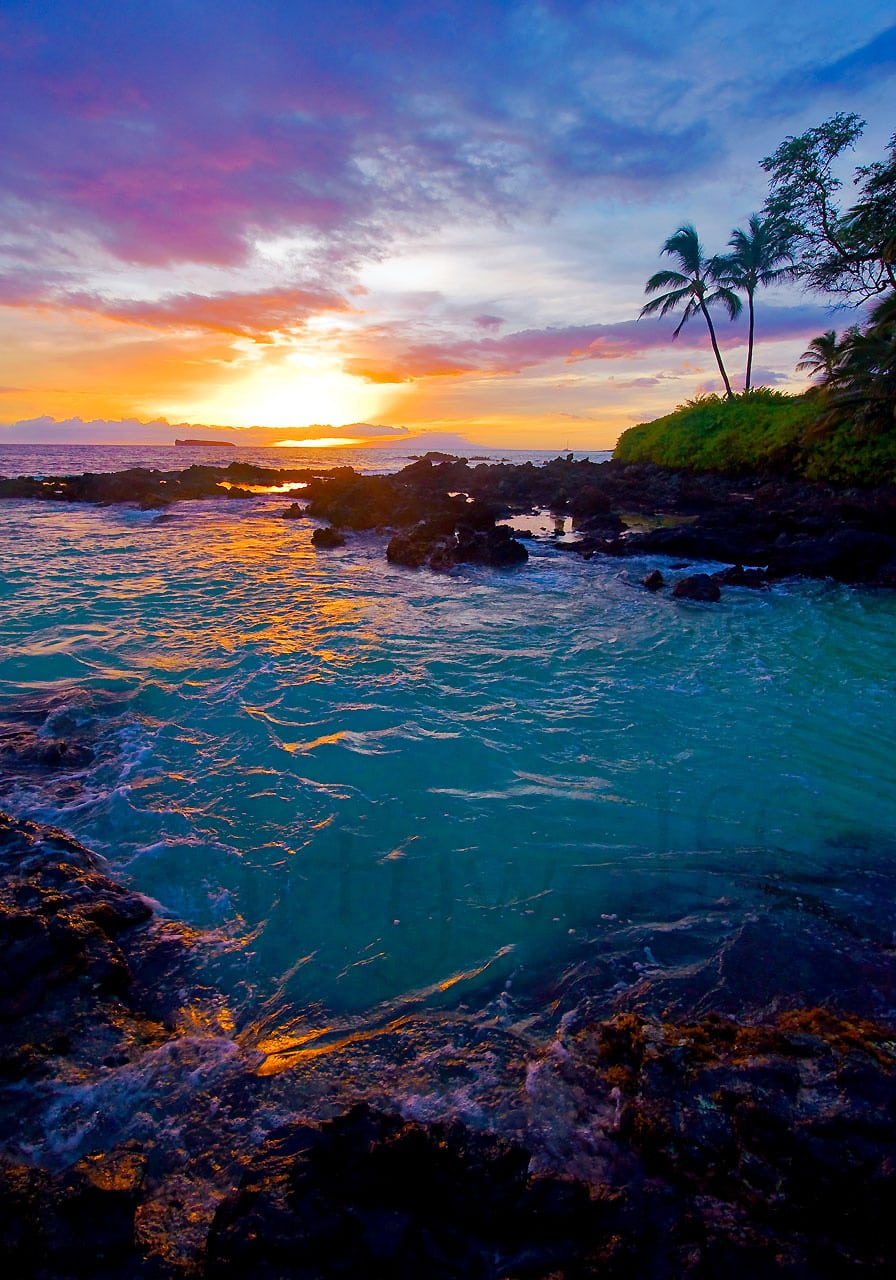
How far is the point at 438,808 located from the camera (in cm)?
588

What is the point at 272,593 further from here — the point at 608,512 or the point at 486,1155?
the point at 608,512

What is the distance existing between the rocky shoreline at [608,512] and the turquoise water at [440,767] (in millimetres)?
2359

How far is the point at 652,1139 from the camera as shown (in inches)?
93.8

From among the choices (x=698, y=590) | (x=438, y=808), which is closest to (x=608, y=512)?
(x=698, y=590)

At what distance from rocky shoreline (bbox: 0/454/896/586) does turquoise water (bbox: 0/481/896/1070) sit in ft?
7.74

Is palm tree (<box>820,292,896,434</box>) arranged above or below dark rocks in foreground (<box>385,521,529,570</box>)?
above

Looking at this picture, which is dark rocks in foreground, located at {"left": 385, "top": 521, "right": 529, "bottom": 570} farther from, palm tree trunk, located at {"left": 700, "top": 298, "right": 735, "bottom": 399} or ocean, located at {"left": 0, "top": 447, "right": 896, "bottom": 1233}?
palm tree trunk, located at {"left": 700, "top": 298, "right": 735, "bottom": 399}

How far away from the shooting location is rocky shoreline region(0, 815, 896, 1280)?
79.5 inches

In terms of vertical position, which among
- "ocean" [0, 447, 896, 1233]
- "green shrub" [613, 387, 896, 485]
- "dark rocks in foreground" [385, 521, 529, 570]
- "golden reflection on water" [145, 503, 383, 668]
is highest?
"green shrub" [613, 387, 896, 485]

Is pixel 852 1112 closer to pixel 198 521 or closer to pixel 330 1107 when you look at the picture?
pixel 330 1107

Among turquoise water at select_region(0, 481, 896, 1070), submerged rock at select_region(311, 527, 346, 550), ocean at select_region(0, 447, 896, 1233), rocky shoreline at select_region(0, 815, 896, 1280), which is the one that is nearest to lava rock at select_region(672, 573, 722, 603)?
turquoise water at select_region(0, 481, 896, 1070)

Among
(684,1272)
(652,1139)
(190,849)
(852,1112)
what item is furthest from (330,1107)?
(190,849)

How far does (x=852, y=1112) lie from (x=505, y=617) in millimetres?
10329

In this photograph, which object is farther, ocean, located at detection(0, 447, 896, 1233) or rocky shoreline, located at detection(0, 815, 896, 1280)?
ocean, located at detection(0, 447, 896, 1233)
